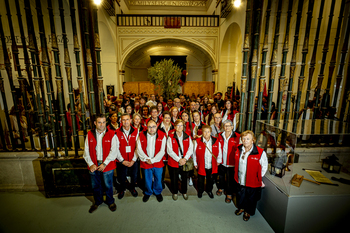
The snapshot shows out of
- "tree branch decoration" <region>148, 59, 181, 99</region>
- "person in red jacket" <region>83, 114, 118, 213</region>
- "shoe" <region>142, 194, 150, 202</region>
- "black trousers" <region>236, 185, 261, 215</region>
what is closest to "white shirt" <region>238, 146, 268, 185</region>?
"black trousers" <region>236, 185, 261, 215</region>

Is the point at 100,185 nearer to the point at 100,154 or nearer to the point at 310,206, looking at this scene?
the point at 100,154

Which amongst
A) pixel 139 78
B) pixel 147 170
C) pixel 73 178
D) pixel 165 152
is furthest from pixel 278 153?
pixel 139 78

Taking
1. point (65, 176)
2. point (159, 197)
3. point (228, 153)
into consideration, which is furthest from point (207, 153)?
point (65, 176)

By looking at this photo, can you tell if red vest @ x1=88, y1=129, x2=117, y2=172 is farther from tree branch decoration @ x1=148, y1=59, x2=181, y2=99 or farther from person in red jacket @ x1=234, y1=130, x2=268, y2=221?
tree branch decoration @ x1=148, y1=59, x2=181, y2=99

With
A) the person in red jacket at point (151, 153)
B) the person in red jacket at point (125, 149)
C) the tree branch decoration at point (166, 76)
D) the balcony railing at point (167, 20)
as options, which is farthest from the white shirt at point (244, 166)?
the balcony railing at point (167, 20)

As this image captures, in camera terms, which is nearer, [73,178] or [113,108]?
[73,178]

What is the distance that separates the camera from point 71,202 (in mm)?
2639

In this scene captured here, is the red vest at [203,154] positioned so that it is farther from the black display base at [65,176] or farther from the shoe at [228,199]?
the black display base at [65,176]

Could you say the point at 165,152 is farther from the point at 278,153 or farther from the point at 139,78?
the point at 139,78

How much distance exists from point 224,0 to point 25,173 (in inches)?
438

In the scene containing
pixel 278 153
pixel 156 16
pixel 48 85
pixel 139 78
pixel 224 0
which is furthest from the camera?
pixel 139 78

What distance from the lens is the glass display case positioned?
1947 millimetres

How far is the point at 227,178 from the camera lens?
2652 mm

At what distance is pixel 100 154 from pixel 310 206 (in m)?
2.80
